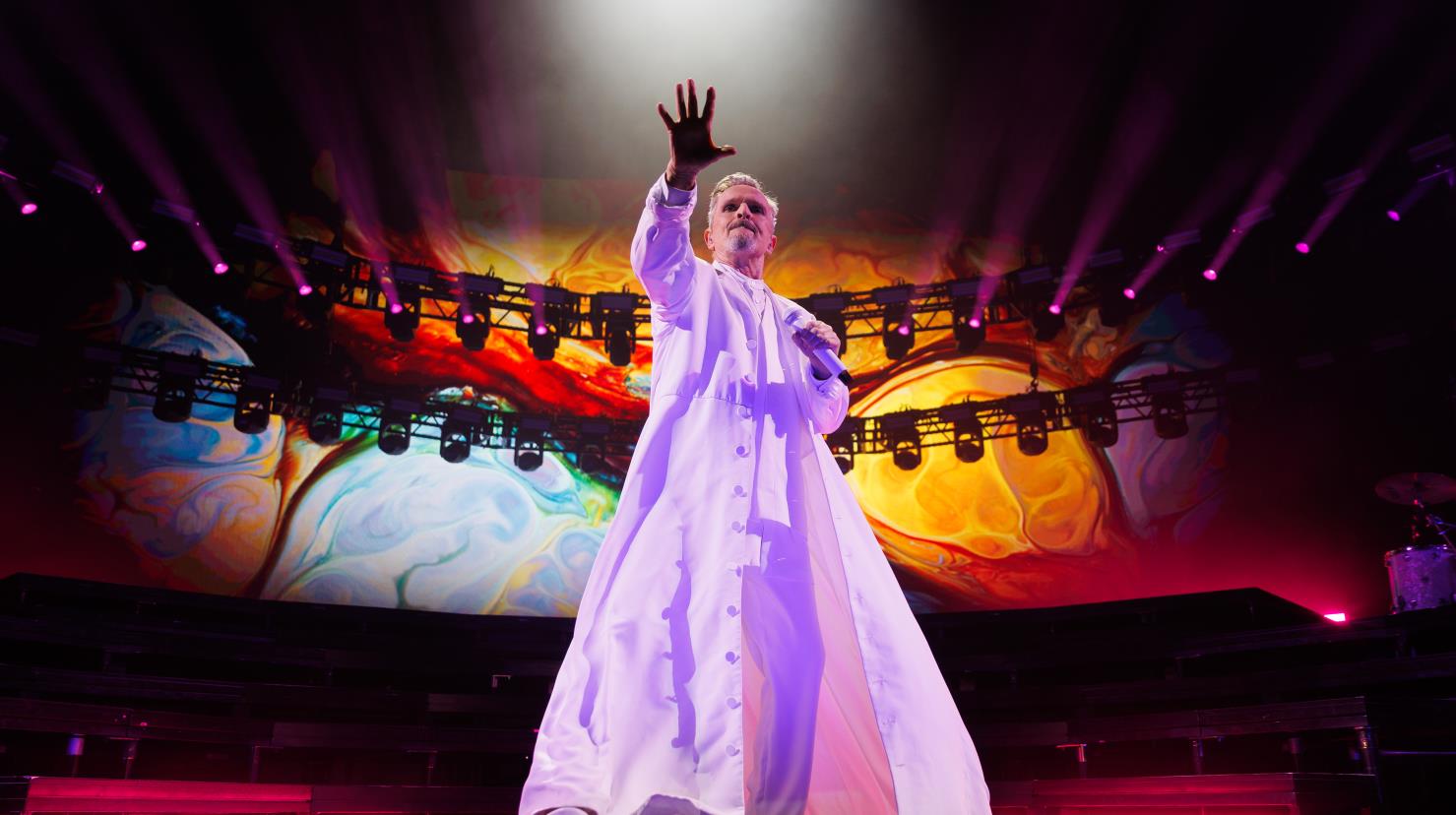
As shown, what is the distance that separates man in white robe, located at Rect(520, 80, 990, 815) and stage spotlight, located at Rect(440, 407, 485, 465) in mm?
6267

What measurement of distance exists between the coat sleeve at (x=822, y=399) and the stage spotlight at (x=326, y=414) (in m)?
6.56

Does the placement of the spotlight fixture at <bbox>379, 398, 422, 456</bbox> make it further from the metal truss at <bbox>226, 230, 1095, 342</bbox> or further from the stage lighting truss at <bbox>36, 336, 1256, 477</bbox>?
the metal truss at <bbox>226, 230, 1095, 342</bbox>

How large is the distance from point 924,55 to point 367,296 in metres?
5.04

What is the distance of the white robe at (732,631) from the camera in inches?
66.6

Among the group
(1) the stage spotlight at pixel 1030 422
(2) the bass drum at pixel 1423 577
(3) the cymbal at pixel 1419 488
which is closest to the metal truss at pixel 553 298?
(1) the stage spotlight at pixel 1030 422

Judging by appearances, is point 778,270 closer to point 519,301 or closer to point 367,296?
point 519,301

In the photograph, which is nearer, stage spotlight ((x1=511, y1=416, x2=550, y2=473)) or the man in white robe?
the man in white robe

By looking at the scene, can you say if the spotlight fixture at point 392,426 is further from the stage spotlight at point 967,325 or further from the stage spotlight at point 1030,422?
the stage spotlight at point 1030,422

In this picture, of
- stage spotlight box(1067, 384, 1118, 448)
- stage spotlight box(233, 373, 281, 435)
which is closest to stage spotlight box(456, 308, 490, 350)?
stage spotlight box(233, 373, 281, 435)

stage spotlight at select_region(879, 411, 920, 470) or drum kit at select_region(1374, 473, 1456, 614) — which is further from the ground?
stage spotlight at select_region(879, 411, 920, 470)

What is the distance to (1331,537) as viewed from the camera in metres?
7.39

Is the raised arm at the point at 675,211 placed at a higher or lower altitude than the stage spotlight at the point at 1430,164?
lower

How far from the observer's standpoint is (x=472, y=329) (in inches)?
329

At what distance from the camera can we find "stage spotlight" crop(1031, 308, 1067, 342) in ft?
27.5
